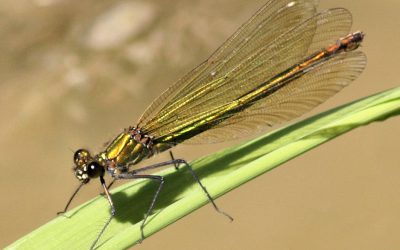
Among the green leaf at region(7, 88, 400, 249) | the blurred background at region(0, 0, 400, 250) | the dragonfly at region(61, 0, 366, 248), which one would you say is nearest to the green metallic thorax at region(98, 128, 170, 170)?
the dragonfly at region(61, 0, 366, 248)

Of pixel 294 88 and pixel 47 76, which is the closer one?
Result: pixel 294 88

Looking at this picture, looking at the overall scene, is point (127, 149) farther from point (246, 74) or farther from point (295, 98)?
point (295, 98)

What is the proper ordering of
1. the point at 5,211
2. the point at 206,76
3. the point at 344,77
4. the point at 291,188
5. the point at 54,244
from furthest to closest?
the point at 5,211, the point at 291,188, the point at 206,76, the point at 344,77, the point at 54,244

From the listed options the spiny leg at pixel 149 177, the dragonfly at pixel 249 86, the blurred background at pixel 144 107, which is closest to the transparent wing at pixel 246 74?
the dragonfly at pixel 249 86

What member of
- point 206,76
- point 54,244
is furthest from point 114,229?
point 206,76

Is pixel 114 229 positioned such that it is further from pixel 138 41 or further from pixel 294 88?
pixel 138 41

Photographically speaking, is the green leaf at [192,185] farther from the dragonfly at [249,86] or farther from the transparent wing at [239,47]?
the transparent wing at [239,47]

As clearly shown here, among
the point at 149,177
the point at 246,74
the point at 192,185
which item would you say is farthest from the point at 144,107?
the point at 192,185
